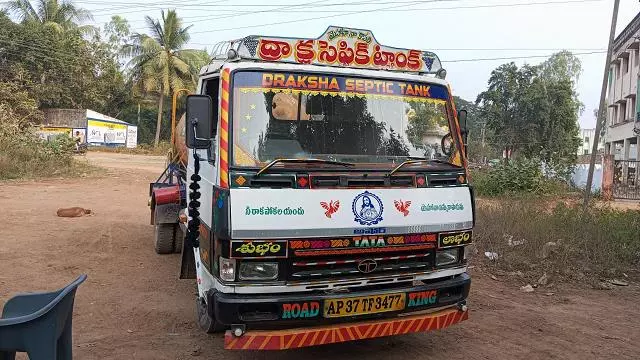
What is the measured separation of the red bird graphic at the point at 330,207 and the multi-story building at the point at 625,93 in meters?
27.3

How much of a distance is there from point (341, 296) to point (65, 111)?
4231 cm

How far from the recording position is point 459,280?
4.19 metres

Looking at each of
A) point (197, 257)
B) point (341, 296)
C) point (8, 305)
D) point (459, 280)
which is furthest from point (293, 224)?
point (8, 305)

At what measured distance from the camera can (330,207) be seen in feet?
11.9

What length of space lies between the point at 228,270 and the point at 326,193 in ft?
2.71

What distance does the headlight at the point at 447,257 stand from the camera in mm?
4066

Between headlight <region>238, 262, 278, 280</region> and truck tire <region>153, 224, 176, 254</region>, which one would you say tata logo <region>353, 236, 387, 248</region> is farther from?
truck tire <region>153, 224, 176, 254</region>

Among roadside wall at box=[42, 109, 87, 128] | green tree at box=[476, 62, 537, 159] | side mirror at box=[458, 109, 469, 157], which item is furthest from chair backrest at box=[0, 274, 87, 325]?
roadside wall at box=[42, 109, 87, 128]

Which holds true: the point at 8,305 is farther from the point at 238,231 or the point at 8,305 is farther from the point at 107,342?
the point at 238,231

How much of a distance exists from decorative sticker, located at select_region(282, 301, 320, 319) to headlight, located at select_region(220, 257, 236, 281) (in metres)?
0.39

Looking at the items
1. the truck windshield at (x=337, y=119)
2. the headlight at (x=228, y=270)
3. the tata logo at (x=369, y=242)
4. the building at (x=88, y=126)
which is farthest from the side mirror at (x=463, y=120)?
the building at (x=88, y=126)

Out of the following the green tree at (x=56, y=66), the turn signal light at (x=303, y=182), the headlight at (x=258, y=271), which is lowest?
the headlight at (x=258, y=271)

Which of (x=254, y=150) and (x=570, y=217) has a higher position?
(x=254, y=150)

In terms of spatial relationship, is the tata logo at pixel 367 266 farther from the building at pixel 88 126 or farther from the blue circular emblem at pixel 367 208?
the building at pixel 88 126
